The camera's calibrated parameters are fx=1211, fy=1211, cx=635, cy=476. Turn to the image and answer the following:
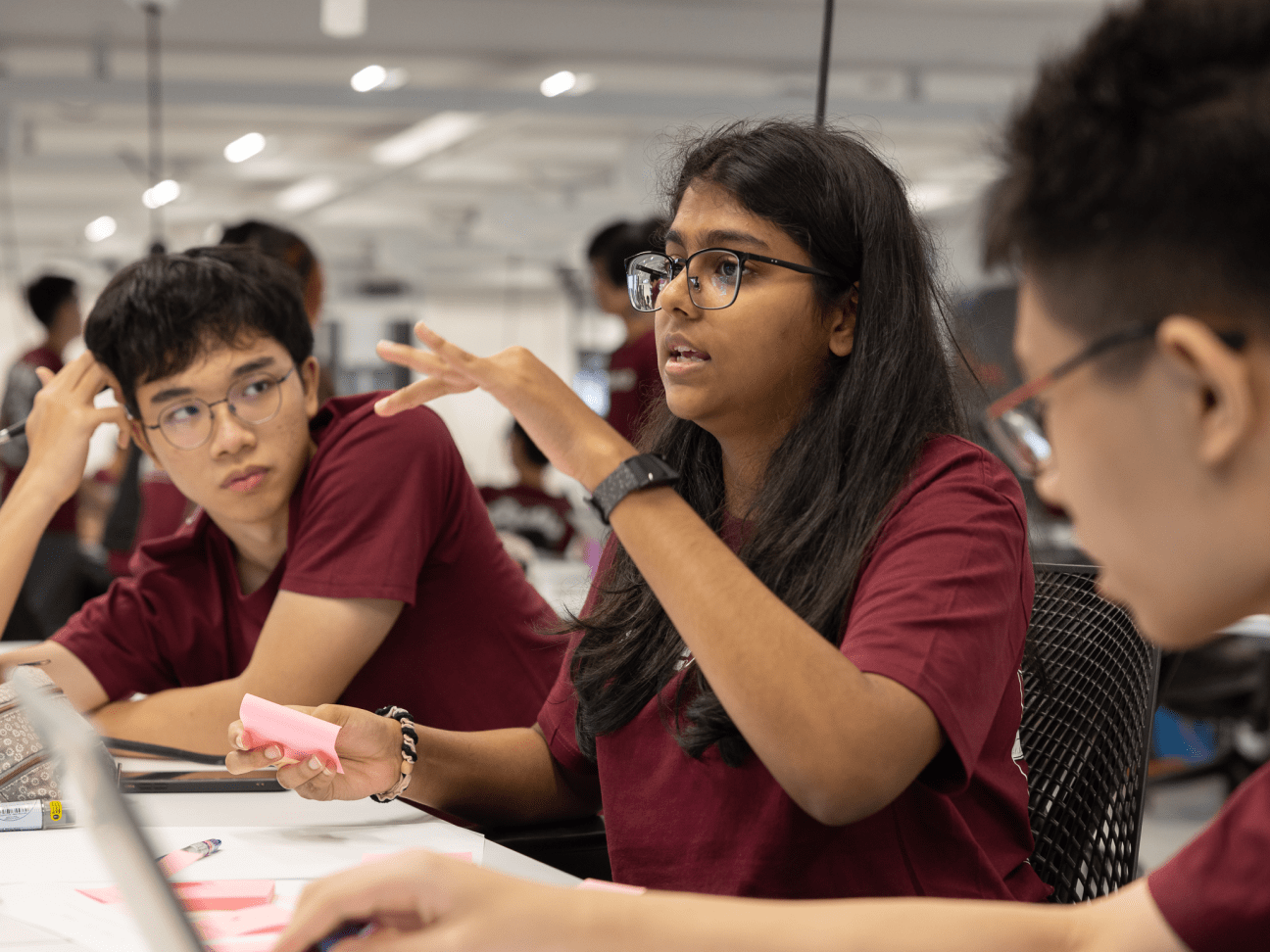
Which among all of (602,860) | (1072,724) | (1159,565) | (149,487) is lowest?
(149,487)

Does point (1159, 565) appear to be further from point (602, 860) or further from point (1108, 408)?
point (602, 860)

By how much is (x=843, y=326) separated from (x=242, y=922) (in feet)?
2.56

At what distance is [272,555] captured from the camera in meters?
1.74

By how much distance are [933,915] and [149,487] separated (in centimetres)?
340

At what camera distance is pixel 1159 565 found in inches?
26.9

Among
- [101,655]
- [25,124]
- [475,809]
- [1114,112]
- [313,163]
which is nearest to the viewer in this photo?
[1114,112]

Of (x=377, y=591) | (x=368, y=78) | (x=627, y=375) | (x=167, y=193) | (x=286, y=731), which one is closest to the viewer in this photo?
(x=286, y=731)

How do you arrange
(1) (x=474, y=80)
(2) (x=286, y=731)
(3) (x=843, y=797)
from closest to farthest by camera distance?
(3) (x=843, y=797) < (2) (x=286, y=731) < (1) (x=474, y=80)

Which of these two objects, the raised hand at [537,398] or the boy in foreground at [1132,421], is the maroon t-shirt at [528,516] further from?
the boy in foreground at [1132,421]

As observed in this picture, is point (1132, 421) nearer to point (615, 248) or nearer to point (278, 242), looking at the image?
point (278, 242)

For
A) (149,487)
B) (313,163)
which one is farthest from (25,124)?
(149,487)

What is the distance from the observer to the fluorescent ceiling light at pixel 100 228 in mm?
11031

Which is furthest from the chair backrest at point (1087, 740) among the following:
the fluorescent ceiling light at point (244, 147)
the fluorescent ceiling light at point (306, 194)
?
the fluorescent ceiling light at point (306, 194)

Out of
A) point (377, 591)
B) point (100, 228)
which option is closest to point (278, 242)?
point (377, 591)
